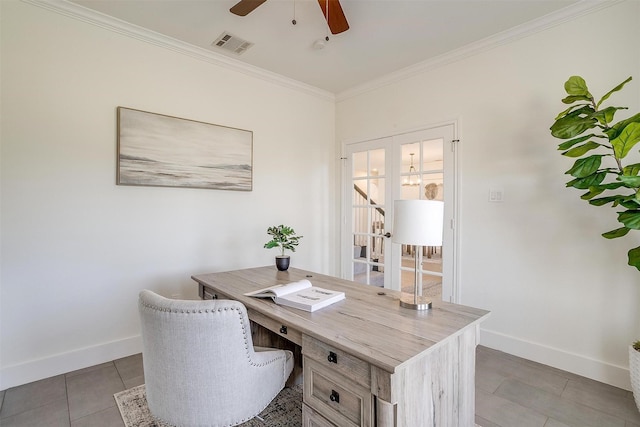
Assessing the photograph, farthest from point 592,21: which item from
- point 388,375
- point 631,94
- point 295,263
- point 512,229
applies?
point 295,263

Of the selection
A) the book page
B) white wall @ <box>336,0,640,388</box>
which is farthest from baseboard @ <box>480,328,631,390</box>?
the book page

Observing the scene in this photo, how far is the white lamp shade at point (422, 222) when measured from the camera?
150 cm

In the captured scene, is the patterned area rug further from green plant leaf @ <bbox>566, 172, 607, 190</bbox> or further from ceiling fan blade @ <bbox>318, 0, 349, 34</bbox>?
ceiling fan blade @ <bbox>318, 0, 349, 34</bbox>

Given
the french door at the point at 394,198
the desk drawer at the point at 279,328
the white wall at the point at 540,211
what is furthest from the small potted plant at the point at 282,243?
the white wall at the point at 540,211

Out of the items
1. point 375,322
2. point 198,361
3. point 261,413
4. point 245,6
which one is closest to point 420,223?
point 375,322

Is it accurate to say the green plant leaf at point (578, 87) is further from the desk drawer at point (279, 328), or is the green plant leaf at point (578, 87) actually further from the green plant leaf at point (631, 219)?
the desk drawer at point (279, 328)

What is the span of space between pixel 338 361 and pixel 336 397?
0.16 meters

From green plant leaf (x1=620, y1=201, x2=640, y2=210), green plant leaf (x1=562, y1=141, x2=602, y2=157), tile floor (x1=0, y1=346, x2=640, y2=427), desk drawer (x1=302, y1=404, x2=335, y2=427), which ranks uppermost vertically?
green plant leaf (x1=562, y1=141, x2=602, y2=157)

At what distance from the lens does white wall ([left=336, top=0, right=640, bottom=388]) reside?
88.9 inches

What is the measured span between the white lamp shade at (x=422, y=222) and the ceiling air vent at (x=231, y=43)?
2341 millimetres

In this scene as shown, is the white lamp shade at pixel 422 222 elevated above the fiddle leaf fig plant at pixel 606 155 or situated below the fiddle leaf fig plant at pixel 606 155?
below

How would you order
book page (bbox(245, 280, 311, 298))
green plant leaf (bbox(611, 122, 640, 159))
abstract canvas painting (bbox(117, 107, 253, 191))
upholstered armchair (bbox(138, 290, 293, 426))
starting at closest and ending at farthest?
upholstered armchair (bbox(138, 290, 293, 426))
book page (bbox(245, 280, 311, 298))
green plant leaf (bbox(611, 122, 640, 159))
abstract canvas painting (bbox(117, 107, 253, 191))

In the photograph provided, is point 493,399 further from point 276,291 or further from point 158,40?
point 158,40

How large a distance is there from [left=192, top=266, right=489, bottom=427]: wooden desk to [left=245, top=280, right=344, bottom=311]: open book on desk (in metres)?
0.04
